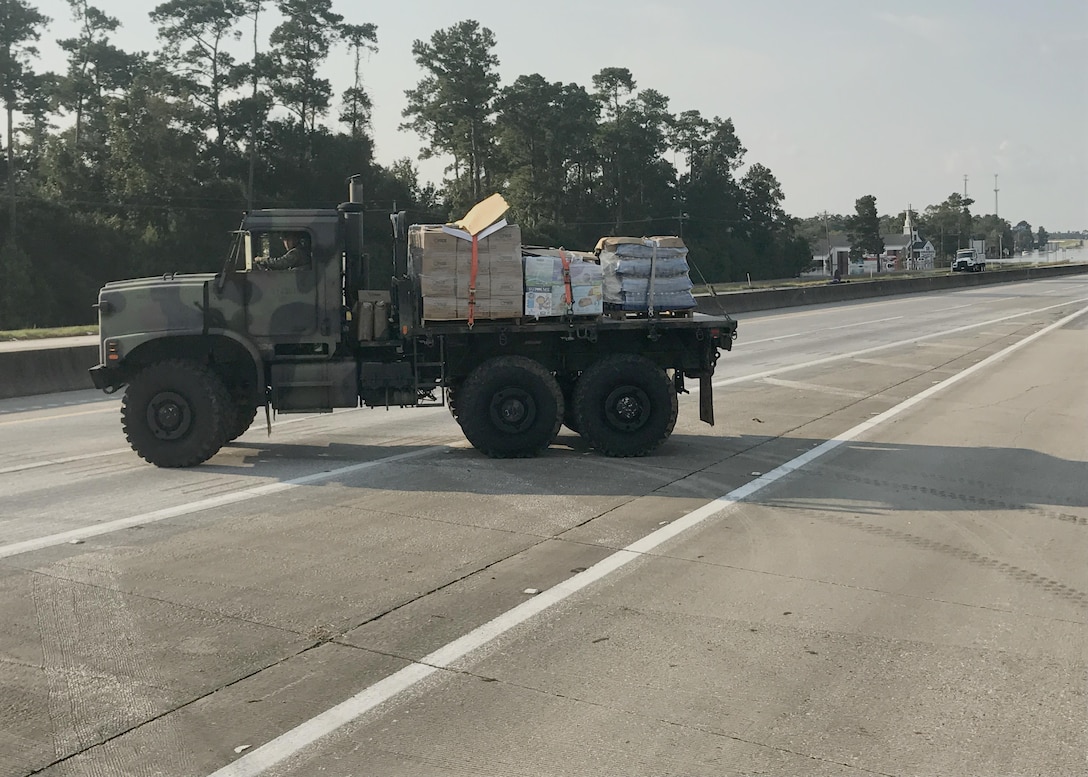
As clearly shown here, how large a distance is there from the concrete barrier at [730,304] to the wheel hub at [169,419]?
5.57m

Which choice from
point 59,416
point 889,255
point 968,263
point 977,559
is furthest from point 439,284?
point 889,255

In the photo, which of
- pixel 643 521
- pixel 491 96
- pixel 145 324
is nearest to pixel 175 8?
pixel 491 96

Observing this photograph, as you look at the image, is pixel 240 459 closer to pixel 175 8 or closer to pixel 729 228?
pixel 175 8

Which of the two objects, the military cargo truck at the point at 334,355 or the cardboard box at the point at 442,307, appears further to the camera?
the military cargo truck at the point at 334,355

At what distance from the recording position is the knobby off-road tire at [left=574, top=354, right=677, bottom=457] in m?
11.6

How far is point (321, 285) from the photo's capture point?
11.4 meters

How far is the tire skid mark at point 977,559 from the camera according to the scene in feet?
22.9

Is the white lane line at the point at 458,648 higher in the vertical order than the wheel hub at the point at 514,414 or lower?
lower

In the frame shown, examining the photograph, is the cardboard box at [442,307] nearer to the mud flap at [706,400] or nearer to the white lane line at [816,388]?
the mud flap at [706,400]

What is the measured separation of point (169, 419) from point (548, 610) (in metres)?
6.08

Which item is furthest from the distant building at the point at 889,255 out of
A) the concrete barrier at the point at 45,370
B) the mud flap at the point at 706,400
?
the mud flap at the point at 706,400

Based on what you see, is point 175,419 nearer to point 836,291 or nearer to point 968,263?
point 836,291

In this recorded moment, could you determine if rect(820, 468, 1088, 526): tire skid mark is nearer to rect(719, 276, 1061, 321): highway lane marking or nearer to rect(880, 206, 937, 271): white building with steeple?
rect(719, 276, 1061, 321): highway lane marking

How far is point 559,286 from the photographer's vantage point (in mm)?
11414
